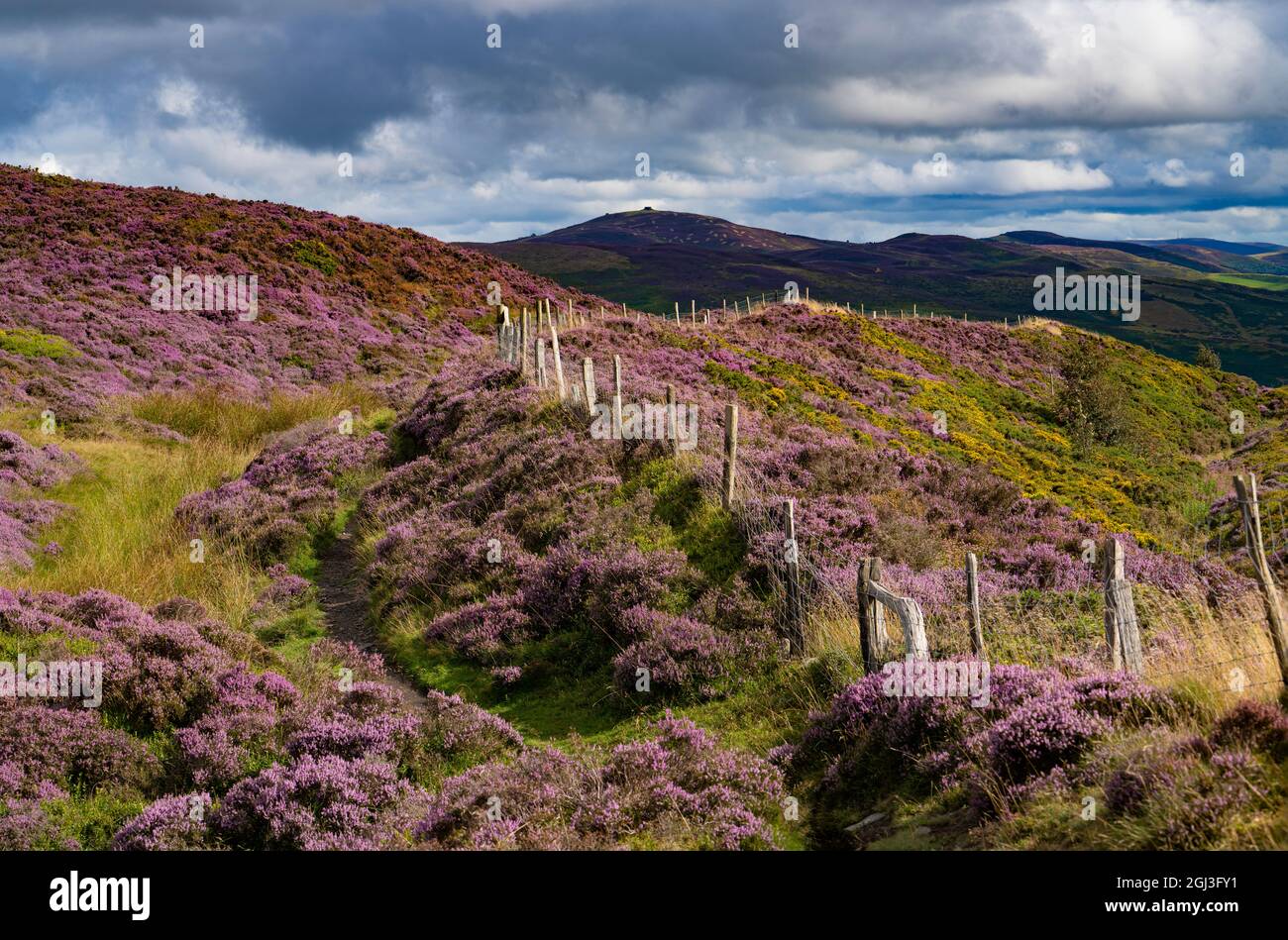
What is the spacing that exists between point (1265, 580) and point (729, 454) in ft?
27.9

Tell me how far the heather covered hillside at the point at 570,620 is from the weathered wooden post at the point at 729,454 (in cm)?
18

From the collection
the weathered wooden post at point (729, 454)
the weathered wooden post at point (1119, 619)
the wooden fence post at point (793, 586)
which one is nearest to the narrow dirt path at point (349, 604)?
the wooden fence post at point (793, 586)

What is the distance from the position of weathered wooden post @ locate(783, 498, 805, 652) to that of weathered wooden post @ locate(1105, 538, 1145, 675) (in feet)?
12.6

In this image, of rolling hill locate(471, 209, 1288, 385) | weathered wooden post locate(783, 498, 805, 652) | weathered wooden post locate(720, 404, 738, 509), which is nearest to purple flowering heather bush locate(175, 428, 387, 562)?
weathered wooden post locate(720, 404, 738, 509)

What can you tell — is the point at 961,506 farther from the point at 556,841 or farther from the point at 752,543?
the point at 556,841

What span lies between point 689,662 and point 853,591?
240 centimetres

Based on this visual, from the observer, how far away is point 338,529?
20.5 metres

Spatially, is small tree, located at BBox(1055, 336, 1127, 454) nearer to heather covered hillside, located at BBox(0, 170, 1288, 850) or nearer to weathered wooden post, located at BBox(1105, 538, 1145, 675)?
heather covered hillside, located at BBox(0, 170, 1288, 850)

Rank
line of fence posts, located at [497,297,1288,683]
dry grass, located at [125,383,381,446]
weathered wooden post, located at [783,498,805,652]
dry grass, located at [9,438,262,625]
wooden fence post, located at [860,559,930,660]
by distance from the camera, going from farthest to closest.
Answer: dry grass, located at [125,383,381,446], dry grass, located at [9,438,262,625], weathered wooden post, located at [783,498,805,652], wooden fence post, located at [860,559,930,660], line of fence posts, located at [497,297,1288,683]

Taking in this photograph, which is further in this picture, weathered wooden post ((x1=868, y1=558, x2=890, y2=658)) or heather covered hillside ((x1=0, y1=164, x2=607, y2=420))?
heather covered hillside ((x1=0, y1=164, x2=607, y2=420))

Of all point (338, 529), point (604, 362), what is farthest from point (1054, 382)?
point (338, 529)

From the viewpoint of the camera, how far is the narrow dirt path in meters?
12.8

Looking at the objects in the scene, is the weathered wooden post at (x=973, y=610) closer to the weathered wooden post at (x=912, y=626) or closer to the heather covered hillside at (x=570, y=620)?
the heather covered hillside at (x=570, y=620)

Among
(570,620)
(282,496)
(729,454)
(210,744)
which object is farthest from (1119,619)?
(282,496)
